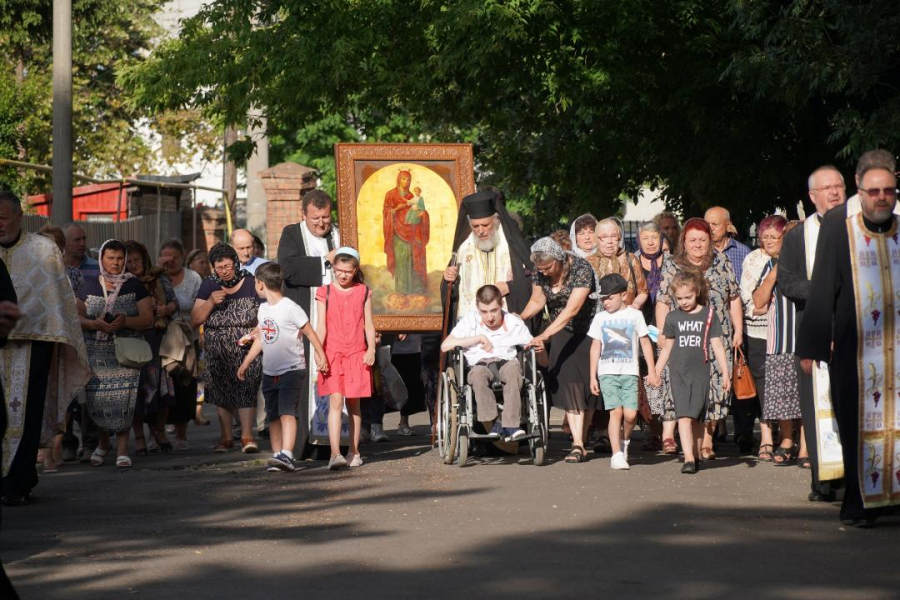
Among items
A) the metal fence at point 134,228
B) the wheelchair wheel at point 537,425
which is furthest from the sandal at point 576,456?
the metal fence at point 134,228

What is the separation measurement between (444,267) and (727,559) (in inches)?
261

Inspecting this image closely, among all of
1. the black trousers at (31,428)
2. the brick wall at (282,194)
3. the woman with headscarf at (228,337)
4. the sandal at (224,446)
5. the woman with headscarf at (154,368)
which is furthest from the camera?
the brick wall at (282,194)

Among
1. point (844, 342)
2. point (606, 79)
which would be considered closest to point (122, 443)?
point (844, 342)

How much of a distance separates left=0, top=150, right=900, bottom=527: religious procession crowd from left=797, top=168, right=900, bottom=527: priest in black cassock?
100 centimetres

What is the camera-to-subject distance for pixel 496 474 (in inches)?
467

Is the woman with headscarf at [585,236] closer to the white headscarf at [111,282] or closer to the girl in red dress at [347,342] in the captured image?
the girl in red dress at [347,342]

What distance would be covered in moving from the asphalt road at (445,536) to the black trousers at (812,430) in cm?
17

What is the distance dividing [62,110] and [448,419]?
6130mm

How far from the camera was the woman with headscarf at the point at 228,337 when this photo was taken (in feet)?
46.1

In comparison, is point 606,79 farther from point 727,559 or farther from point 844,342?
point 727,559

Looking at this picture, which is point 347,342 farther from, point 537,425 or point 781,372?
point 781,372

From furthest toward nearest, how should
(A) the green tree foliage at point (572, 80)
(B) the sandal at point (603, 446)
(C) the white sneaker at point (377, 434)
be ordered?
1. (A) the green tree foliage at point (572, 80)
2. (C) the white sneaker at point (377, 434)
3. (B) the sandal at point (603, 446)

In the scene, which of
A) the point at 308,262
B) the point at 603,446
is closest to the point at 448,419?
the point at 603,446

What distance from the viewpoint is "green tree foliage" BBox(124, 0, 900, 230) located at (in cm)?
2008
